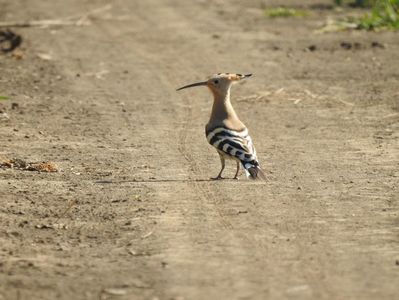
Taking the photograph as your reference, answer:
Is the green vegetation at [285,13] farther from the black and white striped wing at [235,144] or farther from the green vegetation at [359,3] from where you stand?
the black and white striped wing at [235,144]

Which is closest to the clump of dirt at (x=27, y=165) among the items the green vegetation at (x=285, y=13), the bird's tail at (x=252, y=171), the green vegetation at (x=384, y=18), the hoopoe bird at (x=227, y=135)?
the hoopoe bird at (x=227, y=135)

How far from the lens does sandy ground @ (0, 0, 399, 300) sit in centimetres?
725

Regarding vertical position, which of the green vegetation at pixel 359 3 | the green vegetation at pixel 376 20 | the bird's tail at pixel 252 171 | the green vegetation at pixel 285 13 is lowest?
the green vegetation at pixel 285 13

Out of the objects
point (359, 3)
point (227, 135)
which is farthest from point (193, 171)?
point (359, 3)

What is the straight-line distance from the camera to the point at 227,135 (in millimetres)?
9789

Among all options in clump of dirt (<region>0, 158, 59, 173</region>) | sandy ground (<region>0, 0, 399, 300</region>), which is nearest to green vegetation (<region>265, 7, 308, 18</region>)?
sandy ground (<region>0, 0, 399, 300</region>)

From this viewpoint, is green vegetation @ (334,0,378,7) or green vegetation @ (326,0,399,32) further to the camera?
green vegetation @ (334,0,378,7)

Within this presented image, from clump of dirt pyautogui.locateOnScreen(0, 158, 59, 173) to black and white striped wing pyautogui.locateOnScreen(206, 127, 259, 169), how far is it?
143cm

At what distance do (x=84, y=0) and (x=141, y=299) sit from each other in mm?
17866

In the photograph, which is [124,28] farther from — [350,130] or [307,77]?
[350,130]

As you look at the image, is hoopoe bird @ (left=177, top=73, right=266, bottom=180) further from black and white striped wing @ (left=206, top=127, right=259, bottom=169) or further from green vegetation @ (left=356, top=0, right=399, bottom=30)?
green vegetation @ (left=356, top=0, right=399, bottom=30)

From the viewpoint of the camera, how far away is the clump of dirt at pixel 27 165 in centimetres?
1034

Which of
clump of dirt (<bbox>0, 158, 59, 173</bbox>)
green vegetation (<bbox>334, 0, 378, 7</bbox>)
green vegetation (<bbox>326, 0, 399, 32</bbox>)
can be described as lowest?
green vegetation (<bbox>334, 0, 378, 7</bbox>)

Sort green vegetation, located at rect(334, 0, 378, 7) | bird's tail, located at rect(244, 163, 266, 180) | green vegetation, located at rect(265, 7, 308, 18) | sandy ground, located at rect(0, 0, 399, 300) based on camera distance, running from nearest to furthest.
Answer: sandy ground, located at rect(0, 0, 399, 300)
bird's tail, located at rect(244, 163, 266, 180)
green vegetation, located at rect(265, 7, 308, 18)
green vegetation, located at rect(334, 0, 378, 7)
